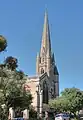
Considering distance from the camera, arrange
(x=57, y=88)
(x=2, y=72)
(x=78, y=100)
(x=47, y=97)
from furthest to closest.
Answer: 1. (x=57, y=88)
2. (x=47, y=97)
3. (x=78, y=100)
4. (x=2, y=72)

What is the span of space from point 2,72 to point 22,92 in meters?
4.56

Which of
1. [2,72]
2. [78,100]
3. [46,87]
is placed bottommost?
[2,72]

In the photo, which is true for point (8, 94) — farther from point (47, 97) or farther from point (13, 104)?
point (47, 97)

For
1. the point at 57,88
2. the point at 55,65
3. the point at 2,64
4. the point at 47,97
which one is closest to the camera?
the point at 2,64

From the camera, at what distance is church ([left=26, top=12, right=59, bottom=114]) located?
277ft

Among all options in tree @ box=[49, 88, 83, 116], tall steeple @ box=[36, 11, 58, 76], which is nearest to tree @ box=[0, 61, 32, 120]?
tree @ box=[49, 88, 83, 116]

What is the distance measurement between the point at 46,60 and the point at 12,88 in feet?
247

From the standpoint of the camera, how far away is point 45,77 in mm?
91812

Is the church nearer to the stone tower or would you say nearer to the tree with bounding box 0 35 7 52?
the stone tower

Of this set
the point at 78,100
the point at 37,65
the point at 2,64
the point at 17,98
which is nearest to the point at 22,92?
the point at 17,98

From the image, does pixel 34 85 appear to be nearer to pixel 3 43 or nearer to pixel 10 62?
pixel 10 62

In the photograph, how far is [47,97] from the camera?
90750 mm

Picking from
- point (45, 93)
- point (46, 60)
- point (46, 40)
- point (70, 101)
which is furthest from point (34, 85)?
point (46, 40)

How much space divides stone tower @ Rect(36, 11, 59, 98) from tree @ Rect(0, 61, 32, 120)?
64748 mm
